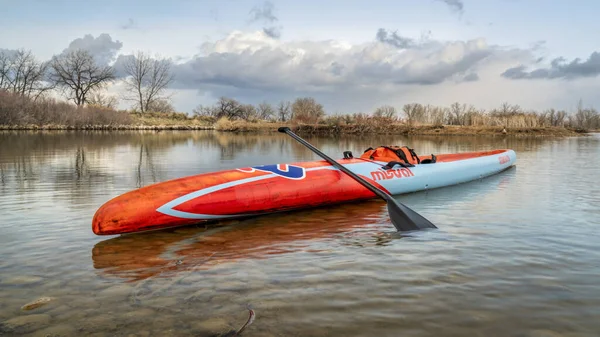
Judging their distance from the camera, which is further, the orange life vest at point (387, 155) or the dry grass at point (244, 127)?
the dry grass at point (244, 127)

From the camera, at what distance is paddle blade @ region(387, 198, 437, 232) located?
15.1 ft

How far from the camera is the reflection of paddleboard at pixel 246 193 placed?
4.45 meters

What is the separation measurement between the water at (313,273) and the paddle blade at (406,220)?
12 cm

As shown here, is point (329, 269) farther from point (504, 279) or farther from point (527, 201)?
point (527, 201)

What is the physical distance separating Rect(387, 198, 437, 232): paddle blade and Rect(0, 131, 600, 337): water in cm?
12

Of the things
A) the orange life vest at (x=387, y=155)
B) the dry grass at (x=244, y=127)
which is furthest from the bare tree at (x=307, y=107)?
the orange life vest at (x=387, y=155)

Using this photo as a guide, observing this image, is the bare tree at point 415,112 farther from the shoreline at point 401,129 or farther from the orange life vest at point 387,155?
the orange life vest at point 387,155

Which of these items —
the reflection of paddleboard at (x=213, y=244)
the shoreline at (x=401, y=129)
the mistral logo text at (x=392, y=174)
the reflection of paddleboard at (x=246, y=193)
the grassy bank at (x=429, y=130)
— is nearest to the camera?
the reflection of paddleboard at (x=213, y=244)

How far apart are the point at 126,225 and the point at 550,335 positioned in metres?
3.76

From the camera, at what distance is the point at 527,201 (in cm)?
623

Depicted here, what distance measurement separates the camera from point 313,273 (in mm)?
3229

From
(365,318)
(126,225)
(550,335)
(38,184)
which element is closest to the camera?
(550,335)

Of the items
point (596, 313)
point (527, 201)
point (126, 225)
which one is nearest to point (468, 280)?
point (596, 313)

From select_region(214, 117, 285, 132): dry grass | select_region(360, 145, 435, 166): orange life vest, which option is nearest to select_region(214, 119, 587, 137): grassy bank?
select_region(214, 117, 285, 132): dry grass
